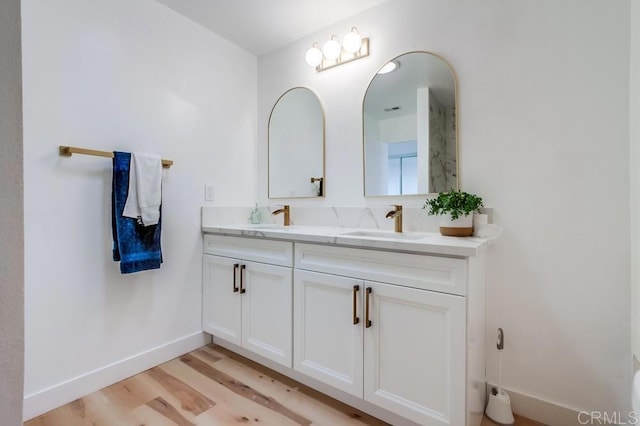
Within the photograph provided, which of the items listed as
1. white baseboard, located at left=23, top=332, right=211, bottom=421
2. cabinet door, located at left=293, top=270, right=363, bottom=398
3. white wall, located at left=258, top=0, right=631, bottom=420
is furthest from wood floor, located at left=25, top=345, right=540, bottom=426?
white wall, located at left=258, top=0, right=631, bottom=420

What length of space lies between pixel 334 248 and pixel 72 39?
5.53 feet

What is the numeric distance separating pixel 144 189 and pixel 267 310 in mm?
965

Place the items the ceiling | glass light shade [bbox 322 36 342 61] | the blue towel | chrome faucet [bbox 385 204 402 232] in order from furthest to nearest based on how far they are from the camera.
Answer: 1. glass light shade [bbox 322 36 342 61]
2. the ceiling
3. chrome faucet [bbox 385 204 402 232]
4. the blue towel

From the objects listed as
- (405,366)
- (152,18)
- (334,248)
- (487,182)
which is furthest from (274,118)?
(405,366)

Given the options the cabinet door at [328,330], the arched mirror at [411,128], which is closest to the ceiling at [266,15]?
the arched mirror at [411,128]

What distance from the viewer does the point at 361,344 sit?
1418mm

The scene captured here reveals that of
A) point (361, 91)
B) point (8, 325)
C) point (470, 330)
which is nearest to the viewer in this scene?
point (8, 325)

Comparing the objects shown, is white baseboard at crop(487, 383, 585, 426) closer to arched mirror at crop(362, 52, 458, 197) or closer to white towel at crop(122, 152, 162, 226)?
arched mirror at crop(362, 52, 458, 197)

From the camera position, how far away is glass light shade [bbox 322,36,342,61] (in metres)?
2.04

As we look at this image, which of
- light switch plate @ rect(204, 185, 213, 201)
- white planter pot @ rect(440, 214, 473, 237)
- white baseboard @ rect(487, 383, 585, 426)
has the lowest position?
white baseboard @ rect(487, 383, 585, 426)

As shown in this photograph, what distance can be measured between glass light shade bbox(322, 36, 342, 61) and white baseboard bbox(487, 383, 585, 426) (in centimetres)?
211

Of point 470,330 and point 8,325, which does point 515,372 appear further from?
point 8,325

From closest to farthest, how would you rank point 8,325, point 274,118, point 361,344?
point 8,325 → point 361,344 → point 274,118

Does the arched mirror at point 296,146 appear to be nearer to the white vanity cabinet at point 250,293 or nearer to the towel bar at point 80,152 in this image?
the white vanity cabinet at point 250,293
